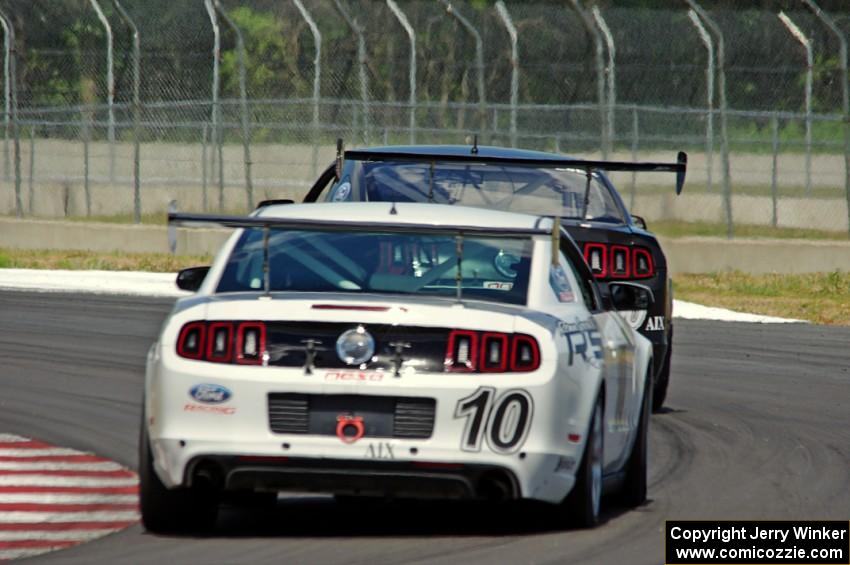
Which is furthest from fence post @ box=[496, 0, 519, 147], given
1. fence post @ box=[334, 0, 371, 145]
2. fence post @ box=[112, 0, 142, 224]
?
fence post @ box=[112, 0, 142, 224]

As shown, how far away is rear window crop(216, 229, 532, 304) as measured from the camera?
26.8 ft

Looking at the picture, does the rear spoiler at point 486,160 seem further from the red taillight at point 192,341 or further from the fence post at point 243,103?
the fence post at point 243,103

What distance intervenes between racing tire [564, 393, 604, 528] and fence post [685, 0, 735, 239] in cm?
2008

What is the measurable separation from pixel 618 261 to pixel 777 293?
1325 centimetres

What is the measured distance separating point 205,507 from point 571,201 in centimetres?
545

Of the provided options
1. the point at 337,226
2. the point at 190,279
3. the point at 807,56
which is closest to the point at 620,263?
the point at 190,279

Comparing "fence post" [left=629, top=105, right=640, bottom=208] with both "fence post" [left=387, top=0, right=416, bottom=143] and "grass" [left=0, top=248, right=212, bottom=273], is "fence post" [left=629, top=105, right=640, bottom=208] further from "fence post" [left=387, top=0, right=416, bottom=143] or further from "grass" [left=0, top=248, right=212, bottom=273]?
"grass" [left=0, top=248, right=212, bottom=273]

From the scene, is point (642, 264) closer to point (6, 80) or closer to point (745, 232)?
point (745, 232)

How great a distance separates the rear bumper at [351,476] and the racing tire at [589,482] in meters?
0.43

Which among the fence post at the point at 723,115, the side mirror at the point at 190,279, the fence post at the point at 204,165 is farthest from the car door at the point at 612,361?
the fence post at the point at 204,165

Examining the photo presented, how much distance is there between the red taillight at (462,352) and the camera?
757cm

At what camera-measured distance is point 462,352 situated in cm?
759

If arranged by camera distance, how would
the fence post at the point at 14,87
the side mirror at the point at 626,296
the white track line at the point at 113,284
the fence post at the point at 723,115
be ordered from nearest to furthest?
the side mirror at the point at 626,296
the white track line at the point at 113,284
the fence post at the point at 723,115
the fence post at the point at 14,87

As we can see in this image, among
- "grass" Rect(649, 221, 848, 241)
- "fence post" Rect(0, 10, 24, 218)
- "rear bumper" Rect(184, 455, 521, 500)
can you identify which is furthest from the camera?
"fence post" Rect(0, 10, 24, 218)
